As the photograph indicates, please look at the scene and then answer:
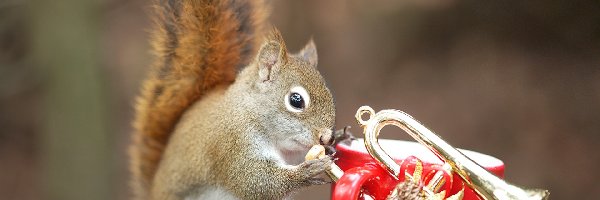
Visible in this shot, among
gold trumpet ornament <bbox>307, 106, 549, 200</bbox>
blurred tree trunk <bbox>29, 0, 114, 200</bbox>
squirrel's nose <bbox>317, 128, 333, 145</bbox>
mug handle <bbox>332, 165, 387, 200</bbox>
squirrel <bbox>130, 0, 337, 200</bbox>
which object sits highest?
gold trumpet ornament <bbox>307, 106, 549, 200</bbox>

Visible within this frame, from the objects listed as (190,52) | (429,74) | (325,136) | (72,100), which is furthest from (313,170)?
(429,74)

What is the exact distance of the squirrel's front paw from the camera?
723mm

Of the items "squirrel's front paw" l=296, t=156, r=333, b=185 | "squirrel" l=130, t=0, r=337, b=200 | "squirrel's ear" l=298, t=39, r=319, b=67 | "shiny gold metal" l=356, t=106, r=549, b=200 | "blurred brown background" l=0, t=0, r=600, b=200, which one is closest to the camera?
"shiny gold metal" l=356, t=106, r=549, b=200

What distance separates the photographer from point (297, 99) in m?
0.83

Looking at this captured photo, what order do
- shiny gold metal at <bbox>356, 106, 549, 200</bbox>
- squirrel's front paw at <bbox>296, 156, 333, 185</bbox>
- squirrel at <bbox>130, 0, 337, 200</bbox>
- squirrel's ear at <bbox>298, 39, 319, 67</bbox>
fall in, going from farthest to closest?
1. squirrel's ear at <bbox>298, 39, 319, 67</bbox>
2. squirrel at <bbox>130, 0, 337, 200</bbox>
3. squirrel's front paw at <bbox>296, 156, 333, 185</bbox>
4. shiny gold metal at <bbox>356, 106, 549, 200</bbox>

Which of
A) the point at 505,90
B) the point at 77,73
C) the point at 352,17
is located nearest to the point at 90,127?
the point at 77,73

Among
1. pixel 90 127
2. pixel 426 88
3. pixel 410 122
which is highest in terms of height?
pixel 410 122

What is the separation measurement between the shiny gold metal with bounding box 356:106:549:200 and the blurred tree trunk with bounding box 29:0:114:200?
4.21ft

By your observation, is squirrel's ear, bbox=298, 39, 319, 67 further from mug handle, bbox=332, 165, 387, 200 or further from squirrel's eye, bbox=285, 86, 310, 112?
mug handle, bbox=332, 165, 387, 200

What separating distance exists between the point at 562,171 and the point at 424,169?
1390 millimetres

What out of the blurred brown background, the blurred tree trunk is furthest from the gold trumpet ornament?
the blurred tree trunk

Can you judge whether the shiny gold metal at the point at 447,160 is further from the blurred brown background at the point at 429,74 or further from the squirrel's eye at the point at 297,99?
the blurred brown background at the point at 429,74

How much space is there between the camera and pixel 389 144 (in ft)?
2.61

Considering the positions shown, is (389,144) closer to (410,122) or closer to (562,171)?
(410,122)
